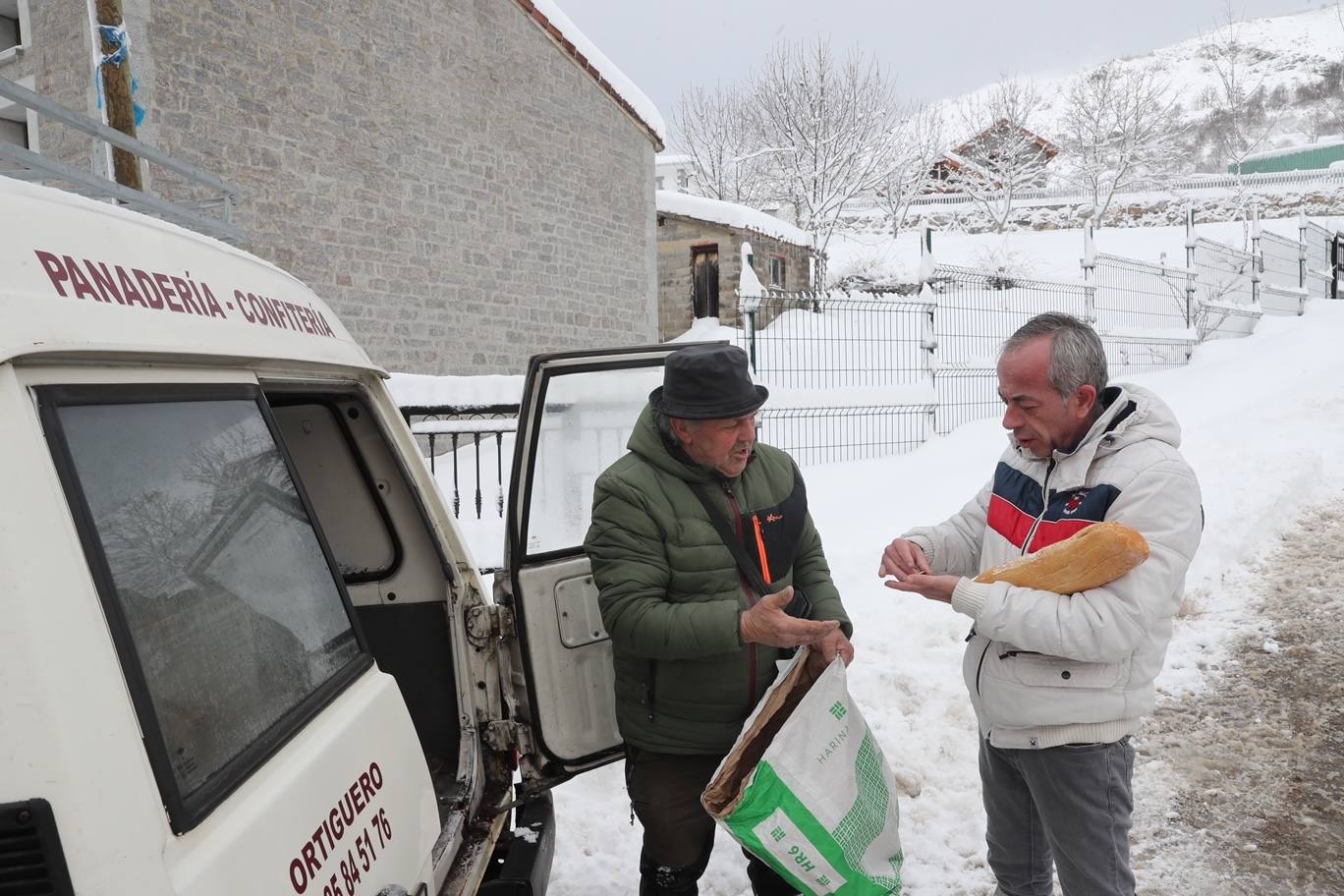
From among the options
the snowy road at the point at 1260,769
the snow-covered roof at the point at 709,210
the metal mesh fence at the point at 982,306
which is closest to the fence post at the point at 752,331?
the metal mesh fence at the point at 982,306

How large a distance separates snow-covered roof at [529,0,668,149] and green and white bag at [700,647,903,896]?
1424 centimetres

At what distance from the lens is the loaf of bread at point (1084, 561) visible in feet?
6.73

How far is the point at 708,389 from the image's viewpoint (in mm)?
2432

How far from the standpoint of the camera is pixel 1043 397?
2.27 meters

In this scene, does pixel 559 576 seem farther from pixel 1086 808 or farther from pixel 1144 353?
pixel 1144 353

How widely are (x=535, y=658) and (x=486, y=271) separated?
38.8 feet

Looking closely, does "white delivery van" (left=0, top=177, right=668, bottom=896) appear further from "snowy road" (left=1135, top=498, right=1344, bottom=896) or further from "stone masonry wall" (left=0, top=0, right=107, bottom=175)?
"stone masonry wall" (left=0, top=0, right=107, bottom=175)

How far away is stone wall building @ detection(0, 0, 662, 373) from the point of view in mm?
10117

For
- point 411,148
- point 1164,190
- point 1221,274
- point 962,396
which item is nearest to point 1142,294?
point 1221,274

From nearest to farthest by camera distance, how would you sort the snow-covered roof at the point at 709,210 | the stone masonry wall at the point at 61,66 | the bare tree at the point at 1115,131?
the stone masonry wall at the point at 61,66 < the snow-covered roof at the point at 709,210 < the bare tree at the point at 1115,131

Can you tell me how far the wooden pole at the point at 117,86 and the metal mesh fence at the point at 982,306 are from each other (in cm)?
763

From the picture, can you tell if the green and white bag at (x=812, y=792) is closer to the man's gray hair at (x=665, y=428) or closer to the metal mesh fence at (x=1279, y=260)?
the man's gray hair at (x=665, y=428)

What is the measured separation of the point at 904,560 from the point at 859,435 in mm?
8513

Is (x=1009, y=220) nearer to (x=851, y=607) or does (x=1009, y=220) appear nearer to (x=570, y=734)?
(x=851, y=607)
